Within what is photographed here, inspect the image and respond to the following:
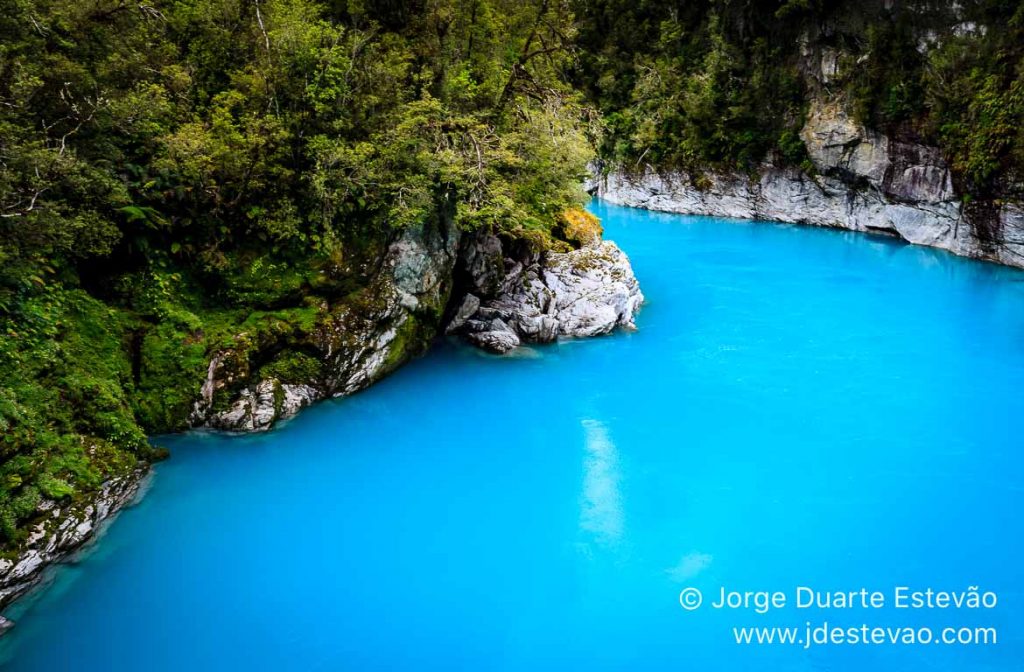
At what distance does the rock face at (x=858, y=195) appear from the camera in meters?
21.8

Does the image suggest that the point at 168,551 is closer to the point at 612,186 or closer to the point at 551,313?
the point at 551,313

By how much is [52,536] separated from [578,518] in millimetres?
6880

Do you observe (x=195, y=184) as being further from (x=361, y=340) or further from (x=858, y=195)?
(x=858, y=195)

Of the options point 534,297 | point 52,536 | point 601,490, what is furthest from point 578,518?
point 52,536

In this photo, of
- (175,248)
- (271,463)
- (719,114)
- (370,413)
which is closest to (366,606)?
(271,463)

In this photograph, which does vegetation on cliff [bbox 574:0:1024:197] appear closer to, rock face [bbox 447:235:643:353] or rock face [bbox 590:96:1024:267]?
rock face [bbox 590:96:1024:267]

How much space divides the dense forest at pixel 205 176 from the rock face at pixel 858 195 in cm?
1416

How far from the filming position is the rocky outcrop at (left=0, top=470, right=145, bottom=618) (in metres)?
7.73

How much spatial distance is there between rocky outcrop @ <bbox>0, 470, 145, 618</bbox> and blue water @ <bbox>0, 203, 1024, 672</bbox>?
25cm

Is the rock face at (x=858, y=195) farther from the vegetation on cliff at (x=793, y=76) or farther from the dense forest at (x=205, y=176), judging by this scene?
the dense forest at (x=205, y=176)

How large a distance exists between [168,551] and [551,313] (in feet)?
30.4

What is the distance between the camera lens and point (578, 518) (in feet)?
32.2

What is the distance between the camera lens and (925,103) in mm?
22516

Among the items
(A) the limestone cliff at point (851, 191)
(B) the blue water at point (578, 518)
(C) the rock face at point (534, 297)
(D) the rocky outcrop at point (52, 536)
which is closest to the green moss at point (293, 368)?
(B) the blue water at point (578, 518)
